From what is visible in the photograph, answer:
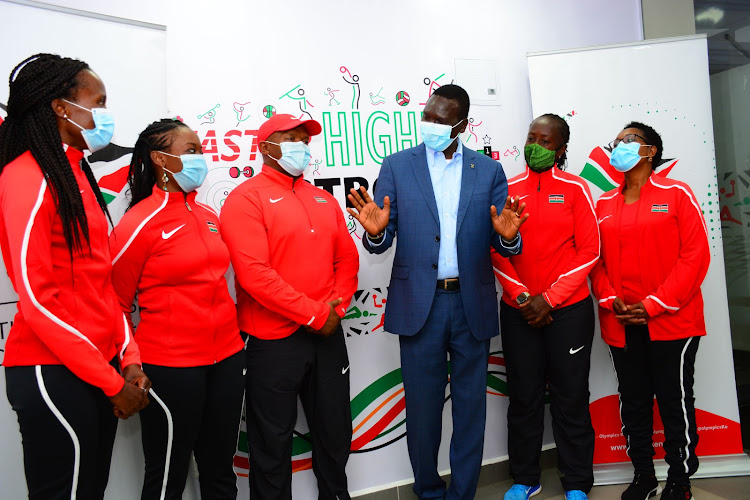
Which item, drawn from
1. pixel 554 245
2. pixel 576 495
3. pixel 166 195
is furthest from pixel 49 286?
pixel 576 495

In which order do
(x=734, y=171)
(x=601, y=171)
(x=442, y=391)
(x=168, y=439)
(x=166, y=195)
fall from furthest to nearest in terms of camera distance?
1. (x=734, y=171)
2. (x=601, y=171)
3. (x=442, y=391)
4. (x=166, y=195)
5. (x=168, y=439)

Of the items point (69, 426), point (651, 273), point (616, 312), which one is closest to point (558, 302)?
point (616, 312)

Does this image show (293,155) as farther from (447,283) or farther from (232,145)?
(447,283)

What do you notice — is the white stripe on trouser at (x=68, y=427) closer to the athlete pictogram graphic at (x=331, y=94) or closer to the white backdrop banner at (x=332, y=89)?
the white backdrop banner at (x=332, y=89)

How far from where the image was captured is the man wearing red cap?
216 centimetres

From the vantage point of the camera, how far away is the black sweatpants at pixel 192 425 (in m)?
1.88

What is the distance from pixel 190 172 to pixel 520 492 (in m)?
2.24

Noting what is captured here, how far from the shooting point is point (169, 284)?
1932mm

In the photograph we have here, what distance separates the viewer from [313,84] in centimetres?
273

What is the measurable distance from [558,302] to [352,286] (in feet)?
3.22

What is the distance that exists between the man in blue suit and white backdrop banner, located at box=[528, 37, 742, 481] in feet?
2.95

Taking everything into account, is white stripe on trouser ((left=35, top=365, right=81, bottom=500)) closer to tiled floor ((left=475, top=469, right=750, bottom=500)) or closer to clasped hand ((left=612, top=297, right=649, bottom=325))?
tiled floor ((left=475, top=469, right=750, bottom=500))

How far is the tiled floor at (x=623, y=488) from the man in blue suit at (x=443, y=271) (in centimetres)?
58

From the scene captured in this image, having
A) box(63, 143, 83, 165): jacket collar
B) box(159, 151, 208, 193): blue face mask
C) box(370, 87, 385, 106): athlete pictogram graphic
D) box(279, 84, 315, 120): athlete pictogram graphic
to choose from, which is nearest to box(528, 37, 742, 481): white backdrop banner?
box(370, 87, 385, 106): athlete pictogram graphic
